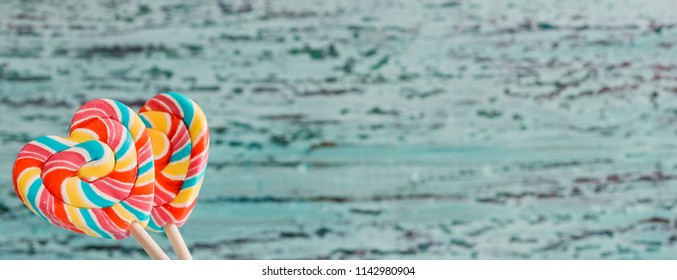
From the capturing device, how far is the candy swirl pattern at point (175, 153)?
0.64 metres

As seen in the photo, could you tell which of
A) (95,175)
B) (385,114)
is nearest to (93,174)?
(95,175)

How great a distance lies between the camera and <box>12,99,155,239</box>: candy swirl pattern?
565mm

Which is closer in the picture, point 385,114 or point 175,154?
point 175,154

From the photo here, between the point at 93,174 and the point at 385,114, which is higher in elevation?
the point at 385,114

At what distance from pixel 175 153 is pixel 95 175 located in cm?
8

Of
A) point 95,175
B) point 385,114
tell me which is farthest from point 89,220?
point 385,114

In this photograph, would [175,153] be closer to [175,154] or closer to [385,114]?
[175,154]

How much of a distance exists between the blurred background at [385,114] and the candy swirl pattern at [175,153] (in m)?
0.44

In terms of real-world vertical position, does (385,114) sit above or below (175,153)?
above

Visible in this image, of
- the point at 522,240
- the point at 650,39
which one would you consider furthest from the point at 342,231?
the point at 650,39

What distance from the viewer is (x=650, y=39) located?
3.56 feet

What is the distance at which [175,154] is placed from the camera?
0.64m

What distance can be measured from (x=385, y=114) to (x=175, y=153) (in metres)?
0.49

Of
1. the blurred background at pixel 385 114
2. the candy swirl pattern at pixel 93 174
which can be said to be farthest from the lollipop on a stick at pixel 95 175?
the blurred background at pixel 385 114
